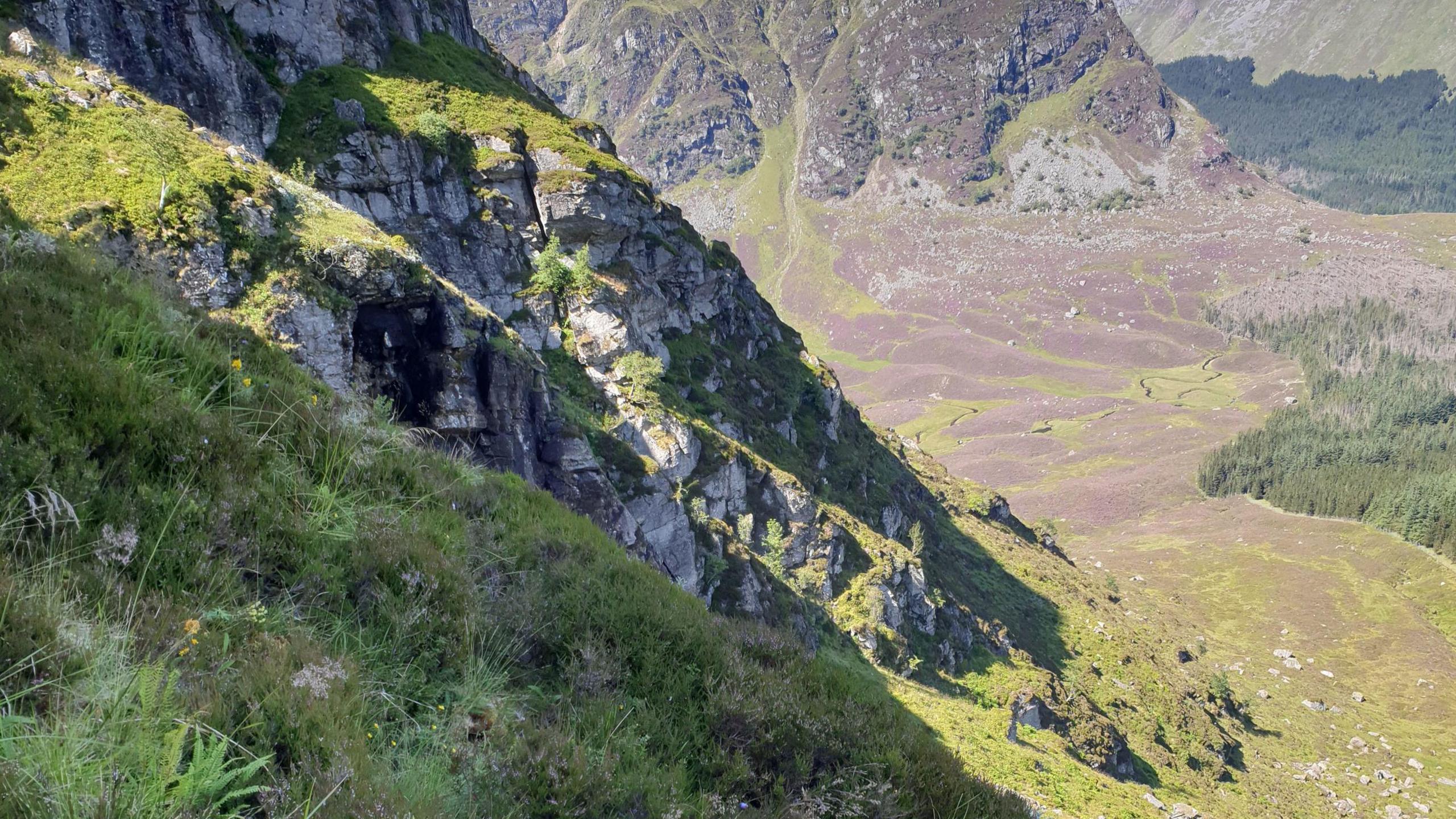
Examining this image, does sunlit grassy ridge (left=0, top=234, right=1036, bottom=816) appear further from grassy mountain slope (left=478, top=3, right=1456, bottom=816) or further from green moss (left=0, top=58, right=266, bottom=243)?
grassy mountain slope (left=478, top=3, right=1456, bottom=816)

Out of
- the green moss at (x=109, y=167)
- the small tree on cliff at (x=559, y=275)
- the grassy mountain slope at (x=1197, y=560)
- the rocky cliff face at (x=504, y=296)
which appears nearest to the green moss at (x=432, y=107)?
the rocky cliff face at (x=504, y=296)

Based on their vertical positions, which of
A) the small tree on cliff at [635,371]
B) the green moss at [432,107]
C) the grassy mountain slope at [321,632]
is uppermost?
the green moss at [432,107]

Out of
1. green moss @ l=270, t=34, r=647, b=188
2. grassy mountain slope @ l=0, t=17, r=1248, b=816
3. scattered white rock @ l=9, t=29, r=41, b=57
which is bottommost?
grassy mountain slope @ l=0, t=17, r=1248, b=816

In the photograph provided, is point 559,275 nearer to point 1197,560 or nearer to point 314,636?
point 314,636

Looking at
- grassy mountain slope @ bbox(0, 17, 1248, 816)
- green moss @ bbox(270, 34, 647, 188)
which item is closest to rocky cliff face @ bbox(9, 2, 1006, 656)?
green moss @ bbox(270, 34, 647, 188)

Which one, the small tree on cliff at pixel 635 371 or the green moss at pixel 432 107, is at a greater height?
the green moss at pixel 432 107

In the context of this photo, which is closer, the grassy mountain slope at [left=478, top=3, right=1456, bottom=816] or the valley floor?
the grassy mountain slope at [left=478, top=3, right=1456, bottom=816]

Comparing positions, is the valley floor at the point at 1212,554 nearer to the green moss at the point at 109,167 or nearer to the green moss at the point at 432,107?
the green moss at the point at 109,167

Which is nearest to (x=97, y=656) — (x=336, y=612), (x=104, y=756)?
(x=104, y=756)

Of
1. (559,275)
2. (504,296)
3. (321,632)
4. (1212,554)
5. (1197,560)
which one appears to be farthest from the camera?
(1212,554)

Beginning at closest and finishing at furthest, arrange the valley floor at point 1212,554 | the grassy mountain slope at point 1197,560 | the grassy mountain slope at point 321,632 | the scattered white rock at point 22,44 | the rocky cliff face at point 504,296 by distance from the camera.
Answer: the grassy mountain slope at point 321,632, the scattered white rock at point 22,44, the rocky cliff face at point 504,296, the grassy mountain slope at point 1197,560, the valley floor at point 1212,554

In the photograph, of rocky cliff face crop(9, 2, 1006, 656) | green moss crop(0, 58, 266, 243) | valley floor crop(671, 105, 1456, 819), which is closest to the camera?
green moss crop(0, 58, 266, 243)

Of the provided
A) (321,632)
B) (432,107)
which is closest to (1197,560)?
(432,107)

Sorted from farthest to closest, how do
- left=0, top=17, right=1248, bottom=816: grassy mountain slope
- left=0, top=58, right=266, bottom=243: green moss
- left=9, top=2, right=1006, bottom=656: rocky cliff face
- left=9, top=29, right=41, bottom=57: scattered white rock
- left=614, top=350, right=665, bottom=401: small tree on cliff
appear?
left=614, top=350, right=665, bottom=401: small tree on cliff → left=9, top=2, right=1006, bottom=656: rocky cliff face → left=9, top=29, right=41, bottom=57: scattered white rock → left=0, top=58, right=266, bottom=243: green moss → left=0, top=17, right=1248, bottom=816: grassy mountain slope
